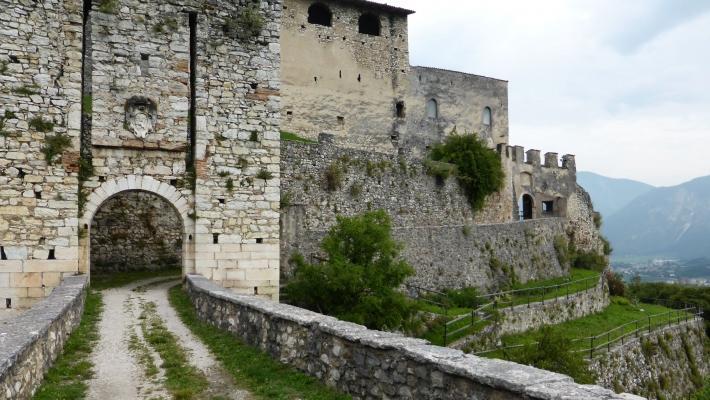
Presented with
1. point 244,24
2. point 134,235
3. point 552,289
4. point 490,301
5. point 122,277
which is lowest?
point 490,301

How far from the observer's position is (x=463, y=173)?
3388 cm

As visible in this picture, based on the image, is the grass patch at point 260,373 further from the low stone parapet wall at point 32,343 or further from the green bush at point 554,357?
the green bush at point 554,357

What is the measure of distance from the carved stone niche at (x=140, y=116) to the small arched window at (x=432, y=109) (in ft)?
99.8

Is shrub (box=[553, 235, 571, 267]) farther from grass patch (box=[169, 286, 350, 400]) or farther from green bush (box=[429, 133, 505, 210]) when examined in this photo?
grass patch (box=[169, 286, 350, 400])

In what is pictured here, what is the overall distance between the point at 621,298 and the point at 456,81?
1871cm

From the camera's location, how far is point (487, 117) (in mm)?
47969

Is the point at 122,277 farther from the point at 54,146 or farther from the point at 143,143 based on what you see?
the point at 54,146

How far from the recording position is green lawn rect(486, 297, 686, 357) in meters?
26.3

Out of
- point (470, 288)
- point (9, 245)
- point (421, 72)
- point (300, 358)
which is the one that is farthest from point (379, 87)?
Answer: point (300, 358)

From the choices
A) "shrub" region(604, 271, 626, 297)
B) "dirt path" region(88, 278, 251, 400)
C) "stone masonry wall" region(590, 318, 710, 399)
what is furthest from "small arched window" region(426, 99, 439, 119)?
"dirt path" region(88, 278, 251, 400)

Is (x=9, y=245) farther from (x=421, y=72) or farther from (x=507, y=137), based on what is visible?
(x=507, y=137)

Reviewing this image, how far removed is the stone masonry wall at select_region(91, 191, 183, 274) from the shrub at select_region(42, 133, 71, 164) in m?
7.34

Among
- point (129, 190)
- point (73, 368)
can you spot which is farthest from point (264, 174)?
point (73, 368)

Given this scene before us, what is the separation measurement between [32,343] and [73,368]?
1.66 metres
